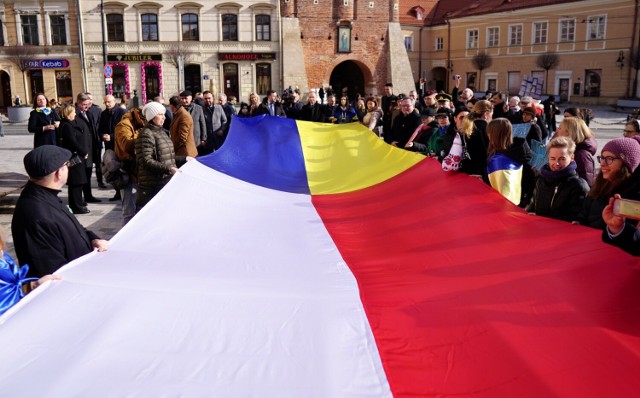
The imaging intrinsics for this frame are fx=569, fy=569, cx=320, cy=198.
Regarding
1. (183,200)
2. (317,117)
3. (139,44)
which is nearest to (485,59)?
(139,44)

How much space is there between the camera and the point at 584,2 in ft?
130

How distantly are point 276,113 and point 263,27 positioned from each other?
1081 inches

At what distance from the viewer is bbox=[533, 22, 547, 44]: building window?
42.7m

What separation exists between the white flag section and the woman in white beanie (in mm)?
1378

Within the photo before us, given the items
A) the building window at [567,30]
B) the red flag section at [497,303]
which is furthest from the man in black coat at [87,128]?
the building window at [567,30]

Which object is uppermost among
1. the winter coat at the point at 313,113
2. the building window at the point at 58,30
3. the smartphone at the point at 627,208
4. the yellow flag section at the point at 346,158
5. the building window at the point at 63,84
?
the building window at the point at 58,30

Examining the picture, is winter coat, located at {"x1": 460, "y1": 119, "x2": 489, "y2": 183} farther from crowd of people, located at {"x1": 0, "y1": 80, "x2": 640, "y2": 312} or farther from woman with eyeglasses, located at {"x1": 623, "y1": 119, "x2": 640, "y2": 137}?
woman with eyeglasses, located at {"x1": 623, "y1": 119, "x2": 640, "y2": 137}

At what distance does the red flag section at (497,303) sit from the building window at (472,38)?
46.3 meters

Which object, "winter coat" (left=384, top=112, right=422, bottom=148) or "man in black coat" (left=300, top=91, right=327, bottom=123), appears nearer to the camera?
"winter coat" (left=384, top=112, right=422, bottom=148)

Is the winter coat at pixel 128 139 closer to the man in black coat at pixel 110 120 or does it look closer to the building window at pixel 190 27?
the man in black coat at pixel 110 120

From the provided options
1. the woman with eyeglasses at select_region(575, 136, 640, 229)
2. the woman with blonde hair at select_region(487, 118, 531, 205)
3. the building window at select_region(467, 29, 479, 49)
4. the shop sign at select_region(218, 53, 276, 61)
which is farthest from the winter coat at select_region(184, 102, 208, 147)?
the building window at select_region(467, 29, 479, 49)

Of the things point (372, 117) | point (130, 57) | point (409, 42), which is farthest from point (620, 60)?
point (372, 117)

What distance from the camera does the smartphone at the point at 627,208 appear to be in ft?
9.71

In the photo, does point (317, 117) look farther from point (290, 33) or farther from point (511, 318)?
point (290, 33)
